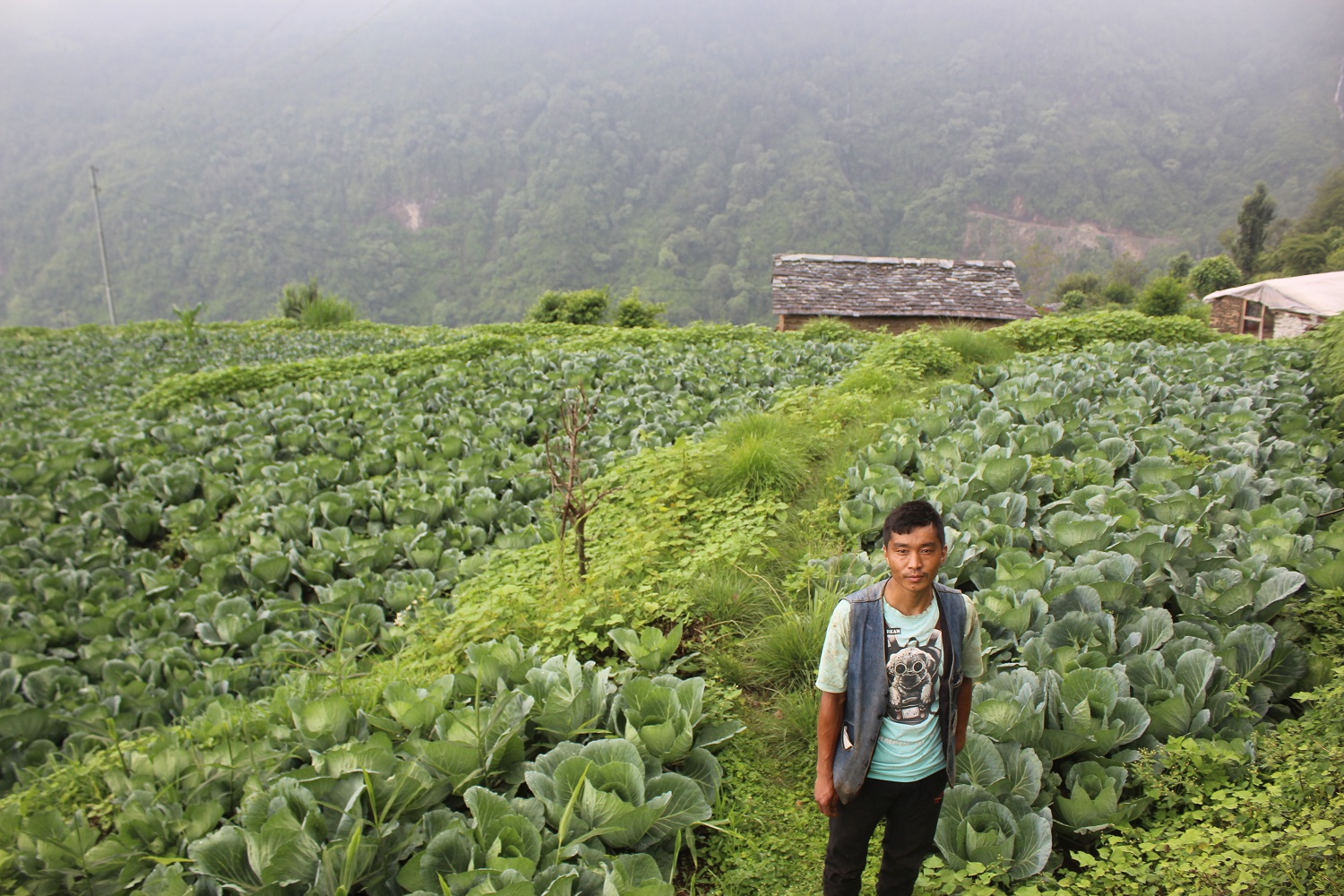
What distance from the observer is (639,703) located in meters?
2.45

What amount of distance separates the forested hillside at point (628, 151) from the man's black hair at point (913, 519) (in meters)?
55.4

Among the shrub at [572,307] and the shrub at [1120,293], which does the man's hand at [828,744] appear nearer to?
the shrub at [572,307]

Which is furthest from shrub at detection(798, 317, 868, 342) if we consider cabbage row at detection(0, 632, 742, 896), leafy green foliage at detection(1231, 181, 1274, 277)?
leafy green foliage at detection(1231, 181, 1274, 277)

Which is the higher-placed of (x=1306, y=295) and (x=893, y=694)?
(x=1306, y=295)

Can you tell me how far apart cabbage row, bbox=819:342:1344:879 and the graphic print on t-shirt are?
0.46 metres

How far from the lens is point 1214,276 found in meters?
28.4

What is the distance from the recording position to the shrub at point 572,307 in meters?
21.3

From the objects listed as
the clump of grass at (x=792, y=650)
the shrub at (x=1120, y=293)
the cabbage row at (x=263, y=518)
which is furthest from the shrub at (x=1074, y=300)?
the clump of grass at (x=792, y=650)

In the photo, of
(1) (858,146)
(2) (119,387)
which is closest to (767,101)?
(1) (858,146)

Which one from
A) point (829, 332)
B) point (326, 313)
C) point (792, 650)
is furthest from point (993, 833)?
point (326, 313)

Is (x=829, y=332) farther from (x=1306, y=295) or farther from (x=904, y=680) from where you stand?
(x=904, y=680)

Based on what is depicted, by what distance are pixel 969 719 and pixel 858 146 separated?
318 feet

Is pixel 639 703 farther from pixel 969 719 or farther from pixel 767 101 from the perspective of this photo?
pixel 767 101

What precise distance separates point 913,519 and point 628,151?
3661 inches
